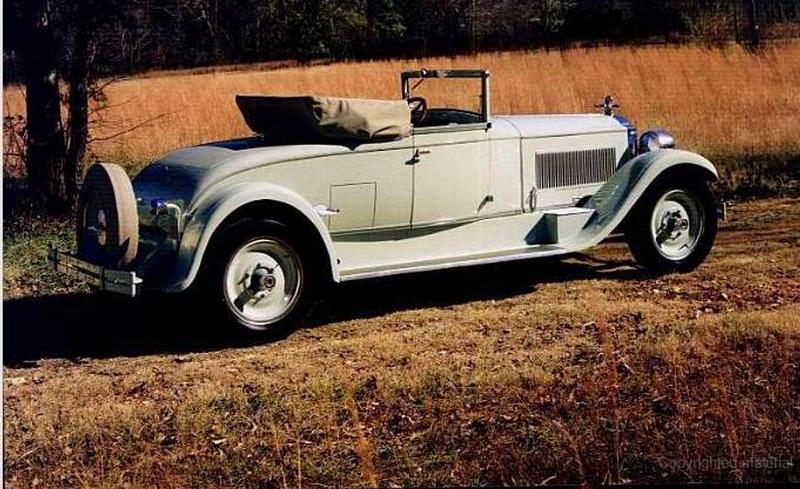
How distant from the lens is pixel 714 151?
7105 mm

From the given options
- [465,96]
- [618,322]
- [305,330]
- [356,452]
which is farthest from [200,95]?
[356,452]

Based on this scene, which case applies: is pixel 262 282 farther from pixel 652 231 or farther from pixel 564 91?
pixel 564 91

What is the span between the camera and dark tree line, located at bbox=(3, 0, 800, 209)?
20.3 ft

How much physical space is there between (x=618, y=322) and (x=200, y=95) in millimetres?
3102

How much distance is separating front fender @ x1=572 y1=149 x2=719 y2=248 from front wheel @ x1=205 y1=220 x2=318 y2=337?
1.52m

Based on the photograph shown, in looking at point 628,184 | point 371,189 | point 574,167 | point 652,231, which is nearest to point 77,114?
point 371,189

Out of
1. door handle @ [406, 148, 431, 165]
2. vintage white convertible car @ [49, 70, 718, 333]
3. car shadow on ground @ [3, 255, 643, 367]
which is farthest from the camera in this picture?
door handle @ [406, 148, 431, 165]

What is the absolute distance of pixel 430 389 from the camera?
4.07m

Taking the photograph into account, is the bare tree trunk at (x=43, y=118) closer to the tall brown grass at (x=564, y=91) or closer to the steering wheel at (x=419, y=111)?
the tall brown grass at (x=564, y=91)

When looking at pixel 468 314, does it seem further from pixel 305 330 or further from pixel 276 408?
pixel 276 408

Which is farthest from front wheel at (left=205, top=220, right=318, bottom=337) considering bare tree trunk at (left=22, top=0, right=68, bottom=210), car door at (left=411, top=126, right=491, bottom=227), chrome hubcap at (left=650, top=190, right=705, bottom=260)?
bare tree trunk at (left=22, top=0, right=68, bottom=210)

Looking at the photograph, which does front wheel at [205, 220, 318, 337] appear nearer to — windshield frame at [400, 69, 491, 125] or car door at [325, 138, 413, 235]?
car door at [325, 138, 413, 235]

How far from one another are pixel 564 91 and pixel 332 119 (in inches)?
89.5

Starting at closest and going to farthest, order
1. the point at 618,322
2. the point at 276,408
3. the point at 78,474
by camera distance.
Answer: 1. the point at 78,474
2. the point at 276,408
3. the point at 618,322
